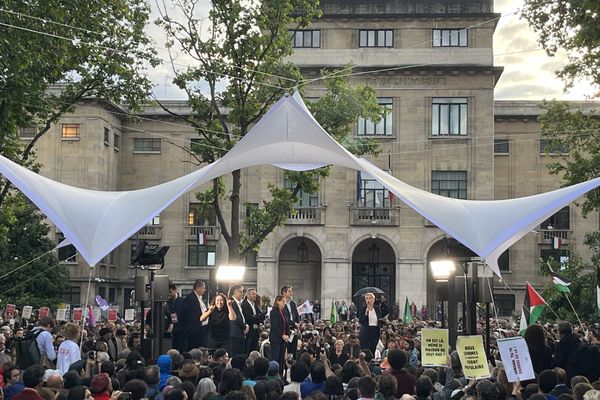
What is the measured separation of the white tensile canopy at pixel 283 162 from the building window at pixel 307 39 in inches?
1343

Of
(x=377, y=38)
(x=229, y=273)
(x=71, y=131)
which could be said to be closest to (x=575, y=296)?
(x=229, y=273)

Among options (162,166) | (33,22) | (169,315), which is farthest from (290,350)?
(162,166)

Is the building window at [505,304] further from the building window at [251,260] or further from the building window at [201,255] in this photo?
the building window at [201,255]

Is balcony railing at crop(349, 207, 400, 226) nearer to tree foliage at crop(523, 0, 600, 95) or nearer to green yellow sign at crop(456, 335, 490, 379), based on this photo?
tree foliage at crop(523, 0, 600, 95)

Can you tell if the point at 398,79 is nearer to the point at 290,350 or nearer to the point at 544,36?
the point at 544,36

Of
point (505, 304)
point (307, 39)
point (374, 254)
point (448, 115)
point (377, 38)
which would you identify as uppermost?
point (377, 38)

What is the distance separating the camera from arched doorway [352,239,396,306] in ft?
166

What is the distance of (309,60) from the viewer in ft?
160

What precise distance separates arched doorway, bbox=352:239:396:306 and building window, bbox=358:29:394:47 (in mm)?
11316

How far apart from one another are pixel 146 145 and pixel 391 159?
16492mm

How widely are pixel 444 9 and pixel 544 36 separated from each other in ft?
90.3

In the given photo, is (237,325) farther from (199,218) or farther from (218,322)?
(199,218)

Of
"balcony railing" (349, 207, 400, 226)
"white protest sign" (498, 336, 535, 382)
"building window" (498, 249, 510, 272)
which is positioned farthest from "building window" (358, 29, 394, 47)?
"white protest sign" (498, 336, 535, 382)

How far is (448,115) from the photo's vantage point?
4891 centimetres
